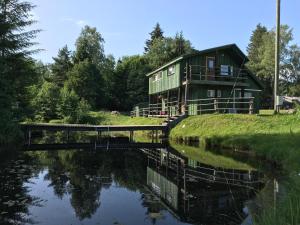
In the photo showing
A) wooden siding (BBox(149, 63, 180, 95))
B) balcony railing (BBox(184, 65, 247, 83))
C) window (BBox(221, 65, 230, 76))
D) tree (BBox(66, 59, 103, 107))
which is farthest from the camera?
tree (BBox(66, 59, 103, 107))

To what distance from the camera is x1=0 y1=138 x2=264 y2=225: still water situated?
337 inches

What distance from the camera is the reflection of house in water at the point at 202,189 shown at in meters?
8.77

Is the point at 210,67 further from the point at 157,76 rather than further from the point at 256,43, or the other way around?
the point at 256,43

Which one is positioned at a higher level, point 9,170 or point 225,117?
point 225,117

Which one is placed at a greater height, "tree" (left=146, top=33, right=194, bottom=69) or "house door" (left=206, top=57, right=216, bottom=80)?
"tree" (left=146, top=33, right=194, bottom=69)

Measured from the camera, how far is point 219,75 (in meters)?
34.8

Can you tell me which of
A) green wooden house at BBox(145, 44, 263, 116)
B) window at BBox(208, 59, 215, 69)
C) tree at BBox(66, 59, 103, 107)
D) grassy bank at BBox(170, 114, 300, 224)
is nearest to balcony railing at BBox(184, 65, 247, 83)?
green wooden house at BBox(145, 44, 263, 116)

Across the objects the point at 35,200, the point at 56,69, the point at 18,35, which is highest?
the point at 56,69

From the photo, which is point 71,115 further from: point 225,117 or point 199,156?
point 199,156

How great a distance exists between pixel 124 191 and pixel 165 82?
28849 millimetres

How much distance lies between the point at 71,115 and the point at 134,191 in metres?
34.3

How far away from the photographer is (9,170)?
14.1m

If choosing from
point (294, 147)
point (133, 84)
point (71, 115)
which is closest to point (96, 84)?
point (133, 84)

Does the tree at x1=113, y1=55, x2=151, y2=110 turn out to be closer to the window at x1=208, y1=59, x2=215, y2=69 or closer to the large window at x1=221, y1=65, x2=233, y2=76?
the window at x1=208, y1=59, x2=215, y2=69
